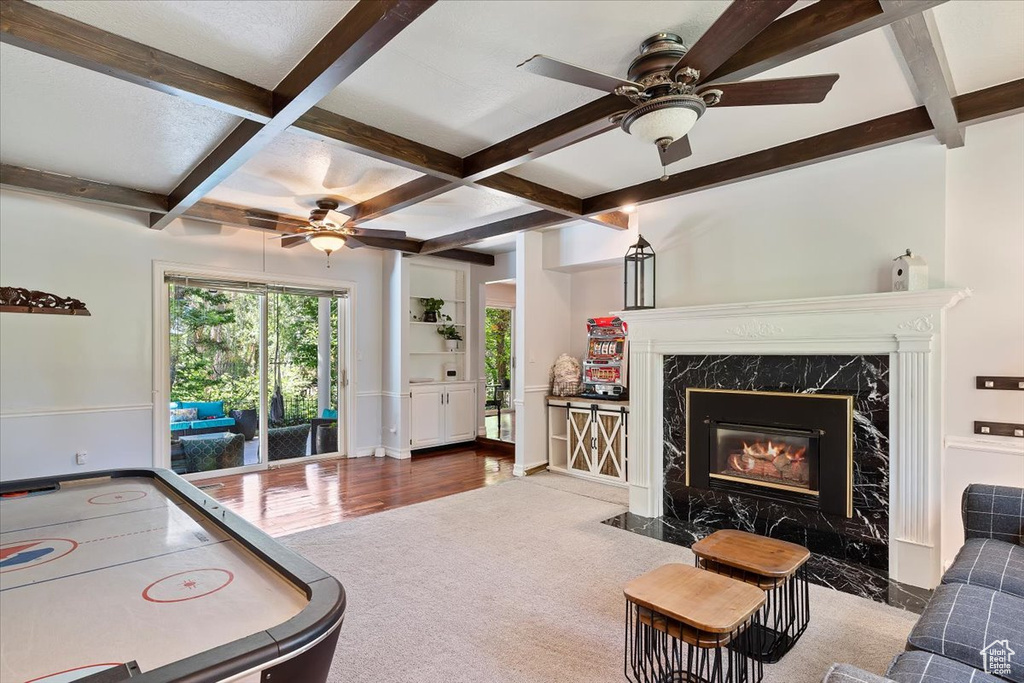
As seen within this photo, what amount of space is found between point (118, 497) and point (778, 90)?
3.45 meters

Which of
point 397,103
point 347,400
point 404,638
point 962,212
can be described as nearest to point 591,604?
point 404,638

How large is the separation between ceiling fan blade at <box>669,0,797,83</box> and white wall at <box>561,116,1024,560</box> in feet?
6.37

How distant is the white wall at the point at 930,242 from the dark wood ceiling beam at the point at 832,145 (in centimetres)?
31

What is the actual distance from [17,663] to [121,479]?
2023 millimetres

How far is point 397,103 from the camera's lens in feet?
8.84

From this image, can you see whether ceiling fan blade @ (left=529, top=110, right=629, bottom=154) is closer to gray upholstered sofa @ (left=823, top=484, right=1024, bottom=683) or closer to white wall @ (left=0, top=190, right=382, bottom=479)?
gray upholstered sofa @ (left=823, top=484, right=1024, bottom=683)

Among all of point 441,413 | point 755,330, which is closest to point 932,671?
point 755,330

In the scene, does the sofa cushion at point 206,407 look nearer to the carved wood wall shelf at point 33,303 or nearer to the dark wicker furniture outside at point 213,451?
the dark wicker furniture outside at point 213,451

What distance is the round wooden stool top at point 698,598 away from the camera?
171 cm

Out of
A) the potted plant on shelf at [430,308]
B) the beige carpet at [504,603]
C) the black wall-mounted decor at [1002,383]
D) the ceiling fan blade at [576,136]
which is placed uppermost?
the ceiling fan blade at [576,136]

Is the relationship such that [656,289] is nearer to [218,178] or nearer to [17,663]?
[218,178]

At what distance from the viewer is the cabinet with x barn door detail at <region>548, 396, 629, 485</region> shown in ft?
16.8

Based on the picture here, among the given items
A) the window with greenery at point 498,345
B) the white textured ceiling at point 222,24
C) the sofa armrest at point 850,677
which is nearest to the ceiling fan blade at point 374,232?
the white textured ceiling at point 222,24

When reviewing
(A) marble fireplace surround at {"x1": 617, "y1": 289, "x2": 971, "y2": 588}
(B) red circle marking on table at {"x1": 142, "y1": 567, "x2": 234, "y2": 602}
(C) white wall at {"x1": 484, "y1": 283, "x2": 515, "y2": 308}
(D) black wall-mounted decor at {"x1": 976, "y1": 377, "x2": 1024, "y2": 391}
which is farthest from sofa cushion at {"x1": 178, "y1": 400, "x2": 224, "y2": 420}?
(D) black wall-mounted decor at {"x1": 976, "y1": 377, "x2": 1024, "y2": 391}
